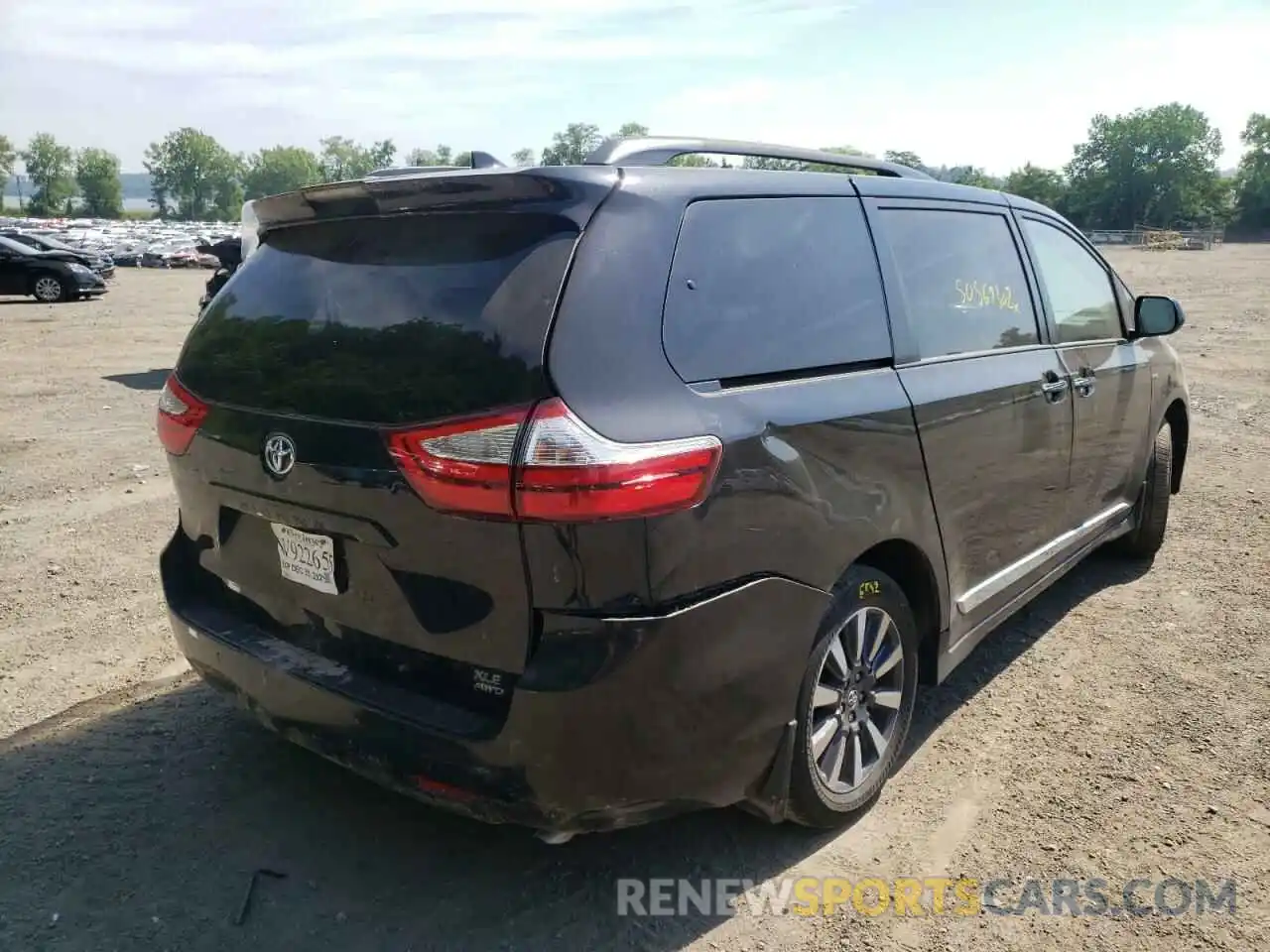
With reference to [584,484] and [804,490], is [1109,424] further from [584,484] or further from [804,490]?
[584,484]

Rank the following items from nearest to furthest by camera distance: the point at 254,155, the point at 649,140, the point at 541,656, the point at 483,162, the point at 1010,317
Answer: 1. the point at 541,656
2. the point at 649,140
3. the point at 483,162
4. the point at 1010,317
5. the point at 254,155

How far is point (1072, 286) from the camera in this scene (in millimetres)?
4441

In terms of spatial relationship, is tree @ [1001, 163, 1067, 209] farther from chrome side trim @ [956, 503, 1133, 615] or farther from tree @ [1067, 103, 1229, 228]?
chrome side trim @ [956, 503, 1133, 615]

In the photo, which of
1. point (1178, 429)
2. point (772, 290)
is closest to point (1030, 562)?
point (772, 290)

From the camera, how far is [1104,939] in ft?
8.46

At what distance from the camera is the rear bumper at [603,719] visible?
7.26 ft

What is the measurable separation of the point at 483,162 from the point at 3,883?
8.78ft

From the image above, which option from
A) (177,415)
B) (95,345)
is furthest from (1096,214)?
(177,415)

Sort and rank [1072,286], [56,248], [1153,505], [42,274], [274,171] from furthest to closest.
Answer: [274,171] < [56,248] < [42,274] < [1153,505] < [1072,286]

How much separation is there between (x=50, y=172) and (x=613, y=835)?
164911 millimetres

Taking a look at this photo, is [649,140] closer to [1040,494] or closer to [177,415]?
[177,415]

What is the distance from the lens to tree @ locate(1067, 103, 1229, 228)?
114406mm

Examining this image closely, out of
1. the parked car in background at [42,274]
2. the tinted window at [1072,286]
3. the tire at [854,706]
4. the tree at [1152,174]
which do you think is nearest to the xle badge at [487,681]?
the tire at [854,706]

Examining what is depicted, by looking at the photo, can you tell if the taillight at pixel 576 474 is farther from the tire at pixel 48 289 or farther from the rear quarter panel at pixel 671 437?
the tire at pixel 48 289
